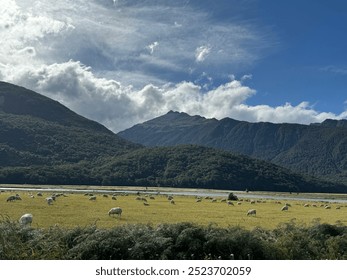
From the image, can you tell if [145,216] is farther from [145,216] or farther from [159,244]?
[159,244]

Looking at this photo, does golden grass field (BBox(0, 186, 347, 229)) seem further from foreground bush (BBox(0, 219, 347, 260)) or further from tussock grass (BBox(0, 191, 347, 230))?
foreground bush (BBox(0, 219, 347, 260))

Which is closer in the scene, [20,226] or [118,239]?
[118,239]

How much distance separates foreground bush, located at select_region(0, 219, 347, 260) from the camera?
61.3ft

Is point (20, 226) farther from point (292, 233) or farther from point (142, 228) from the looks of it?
point (292, 233)

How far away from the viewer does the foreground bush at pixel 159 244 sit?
1869cm

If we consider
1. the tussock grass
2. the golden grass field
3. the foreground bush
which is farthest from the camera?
the golden grass field

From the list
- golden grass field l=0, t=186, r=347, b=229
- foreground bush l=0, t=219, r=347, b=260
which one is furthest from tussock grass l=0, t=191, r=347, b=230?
foreground bush l=0, t=219, r=347, b=260

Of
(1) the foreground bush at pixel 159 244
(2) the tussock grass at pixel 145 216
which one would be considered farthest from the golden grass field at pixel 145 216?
(1) the foreground bush at pixel 159 244

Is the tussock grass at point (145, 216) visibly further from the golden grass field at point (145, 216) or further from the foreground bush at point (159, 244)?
the foreground bush at point (159, 244)

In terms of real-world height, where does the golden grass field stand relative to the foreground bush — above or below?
below
